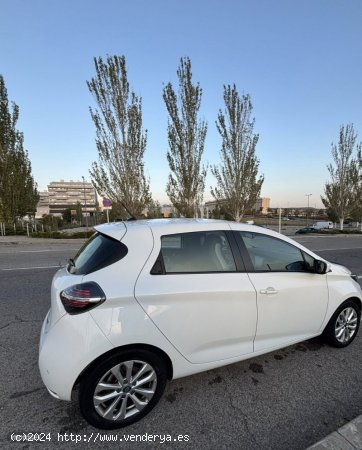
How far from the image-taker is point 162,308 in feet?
6.72

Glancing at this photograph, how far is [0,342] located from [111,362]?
231cm

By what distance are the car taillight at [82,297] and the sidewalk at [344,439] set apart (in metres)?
1.76

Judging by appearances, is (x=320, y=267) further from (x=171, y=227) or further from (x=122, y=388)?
(x=122, y=388)

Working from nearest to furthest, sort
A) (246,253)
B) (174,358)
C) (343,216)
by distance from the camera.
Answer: (174,358)
(246,253)
(343,216)

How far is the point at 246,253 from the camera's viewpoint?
255 cm

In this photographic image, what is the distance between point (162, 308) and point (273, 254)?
1393mm

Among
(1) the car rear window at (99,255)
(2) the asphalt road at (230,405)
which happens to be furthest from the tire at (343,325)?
(1) the car rear window at (99,255)

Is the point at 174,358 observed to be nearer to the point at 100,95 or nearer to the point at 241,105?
the point at 100,95

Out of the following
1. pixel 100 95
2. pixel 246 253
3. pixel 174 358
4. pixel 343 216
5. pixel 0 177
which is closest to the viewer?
pixel 174 358

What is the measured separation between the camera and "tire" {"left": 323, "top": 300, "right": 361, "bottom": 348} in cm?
312

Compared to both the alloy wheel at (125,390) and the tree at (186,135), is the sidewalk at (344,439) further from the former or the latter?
the tree at (186,135)

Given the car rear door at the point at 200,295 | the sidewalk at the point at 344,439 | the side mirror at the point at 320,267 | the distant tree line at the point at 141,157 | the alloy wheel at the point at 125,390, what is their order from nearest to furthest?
1. the sidewalk at the point at 344,439
2. the alloy wheel at the point at 125,390
3. the car rear door at the point at 200,295
4. the side mirror at the point at 320,267
5. the distant tree line at the point at 141,157

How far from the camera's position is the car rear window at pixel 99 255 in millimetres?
2107

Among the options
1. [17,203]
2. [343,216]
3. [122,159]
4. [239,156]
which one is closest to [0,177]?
[17,203]
